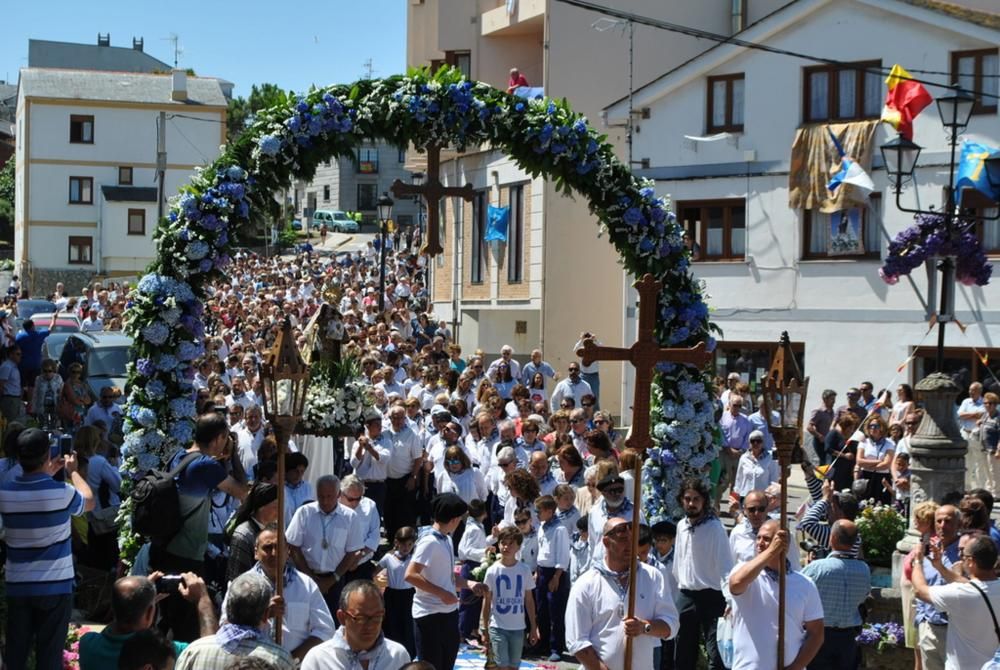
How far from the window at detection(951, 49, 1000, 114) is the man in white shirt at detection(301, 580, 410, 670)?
21187 mm

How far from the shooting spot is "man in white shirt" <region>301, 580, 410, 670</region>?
7.06m

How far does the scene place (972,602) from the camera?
8.98 meters

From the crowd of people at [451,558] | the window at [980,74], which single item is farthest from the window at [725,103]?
Answer: the crowd of people at [451,558]

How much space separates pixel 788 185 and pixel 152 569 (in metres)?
20.5

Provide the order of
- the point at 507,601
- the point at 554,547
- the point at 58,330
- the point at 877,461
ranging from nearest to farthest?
1. the point at 507,601
2. the point at 554,547
3. the point at 877,461
4. the point at 58,330

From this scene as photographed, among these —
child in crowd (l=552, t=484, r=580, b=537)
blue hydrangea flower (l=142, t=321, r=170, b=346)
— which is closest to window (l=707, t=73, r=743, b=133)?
child in crowd (l=552, t=484, r=580, b=537)

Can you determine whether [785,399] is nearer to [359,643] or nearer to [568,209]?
[359,643]

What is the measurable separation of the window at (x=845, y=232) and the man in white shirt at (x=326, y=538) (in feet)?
59.0

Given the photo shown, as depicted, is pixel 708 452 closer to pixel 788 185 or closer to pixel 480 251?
pixel 788 185

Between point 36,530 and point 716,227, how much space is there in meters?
21.7

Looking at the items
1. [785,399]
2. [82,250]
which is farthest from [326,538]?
[82,250]

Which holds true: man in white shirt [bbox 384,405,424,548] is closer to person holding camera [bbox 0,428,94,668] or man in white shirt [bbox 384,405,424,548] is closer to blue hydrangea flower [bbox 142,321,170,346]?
blue hydrangea flower [bbox 142,321,170,346]

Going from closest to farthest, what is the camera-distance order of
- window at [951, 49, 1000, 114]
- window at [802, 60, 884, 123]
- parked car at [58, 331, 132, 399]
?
parked car at [58, 331, 132, 399], window at [951, 49, 1000, 114], window at [802, 60, 884, 123]

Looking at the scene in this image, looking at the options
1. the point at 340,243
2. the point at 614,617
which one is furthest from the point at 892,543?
the point at 340,243
